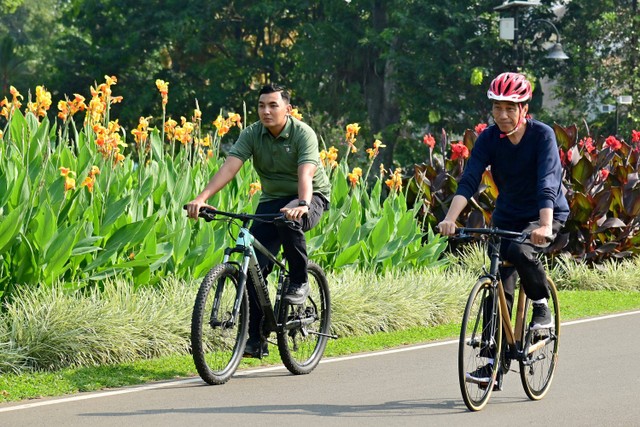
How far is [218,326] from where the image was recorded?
7719 mm

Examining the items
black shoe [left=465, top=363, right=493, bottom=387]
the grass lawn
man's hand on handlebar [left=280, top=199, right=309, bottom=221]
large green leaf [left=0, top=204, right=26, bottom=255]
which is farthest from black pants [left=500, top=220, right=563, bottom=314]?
large green leaf [left=0, top=204, right=26, bottom=255]

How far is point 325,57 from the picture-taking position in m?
46.9

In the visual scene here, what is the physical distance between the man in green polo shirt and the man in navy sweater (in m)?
1.16

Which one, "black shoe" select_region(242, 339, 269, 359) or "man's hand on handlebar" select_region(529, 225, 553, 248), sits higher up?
"man's hand on handlebar" select_region(529, 225, 553, 248)

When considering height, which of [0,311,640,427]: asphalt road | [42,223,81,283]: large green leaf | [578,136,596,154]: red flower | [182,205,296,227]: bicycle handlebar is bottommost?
[0,311,640,427]: asphalt road

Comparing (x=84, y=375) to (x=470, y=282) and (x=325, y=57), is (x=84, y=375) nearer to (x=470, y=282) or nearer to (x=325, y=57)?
(x=470, y=282)

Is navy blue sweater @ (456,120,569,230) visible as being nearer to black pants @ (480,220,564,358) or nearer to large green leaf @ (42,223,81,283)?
black pants @ (480,220,564,358)

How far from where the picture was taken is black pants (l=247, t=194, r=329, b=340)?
26.8ft

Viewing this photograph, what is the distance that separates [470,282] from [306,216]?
16.2 ft

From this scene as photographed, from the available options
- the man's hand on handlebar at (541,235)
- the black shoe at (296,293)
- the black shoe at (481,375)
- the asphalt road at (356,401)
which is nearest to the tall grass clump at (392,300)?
the asphalt road at (356,401)

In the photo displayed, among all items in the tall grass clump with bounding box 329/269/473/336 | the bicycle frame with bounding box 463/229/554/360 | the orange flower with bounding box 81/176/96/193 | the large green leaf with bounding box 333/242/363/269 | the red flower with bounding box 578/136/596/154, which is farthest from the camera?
the red flower with bounding box 578/136/596/154

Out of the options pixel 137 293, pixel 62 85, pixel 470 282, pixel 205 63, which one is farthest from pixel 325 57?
pixel 137 293

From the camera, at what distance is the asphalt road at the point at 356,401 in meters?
6.98

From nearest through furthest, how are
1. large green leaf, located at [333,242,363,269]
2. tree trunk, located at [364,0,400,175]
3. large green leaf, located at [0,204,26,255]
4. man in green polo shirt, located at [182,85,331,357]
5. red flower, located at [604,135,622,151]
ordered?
man in green polo shirt, located at [182,85,331,357] → large green leaf, located at [0,204,26,255] → large green leaf, located at [333,242,363,269] → red flower, located at [604,135,622,151] → tree trunk, located at [364,0,400,175]
